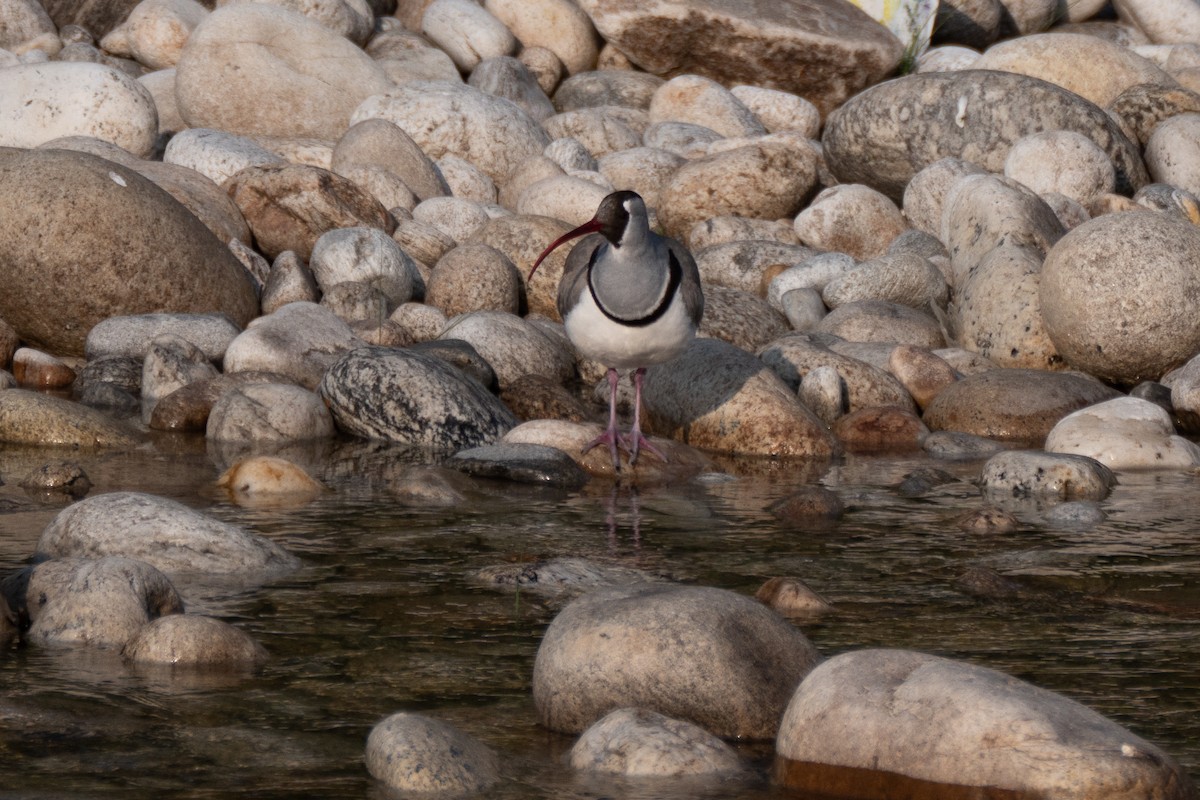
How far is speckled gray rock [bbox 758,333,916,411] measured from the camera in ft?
36.0

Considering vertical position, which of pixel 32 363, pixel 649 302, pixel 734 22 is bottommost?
pixel 32 363

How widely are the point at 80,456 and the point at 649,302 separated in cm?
337

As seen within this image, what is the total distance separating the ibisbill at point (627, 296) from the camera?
28.1 feet

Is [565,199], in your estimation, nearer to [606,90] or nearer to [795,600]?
[606,90]

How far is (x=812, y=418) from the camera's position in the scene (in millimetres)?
10133

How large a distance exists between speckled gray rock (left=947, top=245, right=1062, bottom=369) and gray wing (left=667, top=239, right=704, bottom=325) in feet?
12.0

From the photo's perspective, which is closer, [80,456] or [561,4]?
[80,456]

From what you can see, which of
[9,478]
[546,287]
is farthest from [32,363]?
[546,287]

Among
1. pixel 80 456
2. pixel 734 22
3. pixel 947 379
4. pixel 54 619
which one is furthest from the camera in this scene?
pixel 734 22

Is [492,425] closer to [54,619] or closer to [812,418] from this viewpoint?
[812,418]

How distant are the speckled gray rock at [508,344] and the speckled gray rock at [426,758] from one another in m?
6.85

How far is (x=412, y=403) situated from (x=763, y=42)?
11.4m

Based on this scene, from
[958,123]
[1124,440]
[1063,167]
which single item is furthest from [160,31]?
[1124,440]

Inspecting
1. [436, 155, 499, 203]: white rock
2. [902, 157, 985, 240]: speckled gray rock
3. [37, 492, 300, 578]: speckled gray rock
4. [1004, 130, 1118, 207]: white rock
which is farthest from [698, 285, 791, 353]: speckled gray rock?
[37, 492, 300, 578]: speckled gray rock
